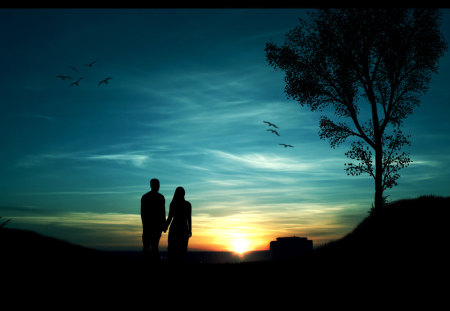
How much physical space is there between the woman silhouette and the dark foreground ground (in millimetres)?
537

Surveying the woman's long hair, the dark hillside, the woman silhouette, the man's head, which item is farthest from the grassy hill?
the man's head

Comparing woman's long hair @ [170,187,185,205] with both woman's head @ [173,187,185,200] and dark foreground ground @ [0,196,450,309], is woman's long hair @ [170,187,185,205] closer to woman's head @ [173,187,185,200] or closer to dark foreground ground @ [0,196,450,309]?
woman's head @ [173,187,185,200]

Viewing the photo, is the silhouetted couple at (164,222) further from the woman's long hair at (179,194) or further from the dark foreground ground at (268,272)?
Answer: the dark foreground ground at (268,272)

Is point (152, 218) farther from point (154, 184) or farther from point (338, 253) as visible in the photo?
point (338, 253)

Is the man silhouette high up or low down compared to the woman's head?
down

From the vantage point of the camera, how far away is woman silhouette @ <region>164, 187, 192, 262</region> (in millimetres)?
15375

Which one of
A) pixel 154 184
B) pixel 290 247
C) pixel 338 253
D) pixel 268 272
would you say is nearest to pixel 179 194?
pixel 154 184

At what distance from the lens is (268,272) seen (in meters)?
14.3

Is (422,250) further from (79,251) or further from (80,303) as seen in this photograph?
(79,251)

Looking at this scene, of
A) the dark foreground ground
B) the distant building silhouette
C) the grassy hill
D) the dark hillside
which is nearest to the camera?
the dark foreground ground

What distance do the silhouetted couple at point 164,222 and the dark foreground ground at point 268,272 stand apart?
592 millimetres

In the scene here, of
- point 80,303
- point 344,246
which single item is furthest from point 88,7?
point 344,246

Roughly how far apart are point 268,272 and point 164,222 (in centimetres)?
473

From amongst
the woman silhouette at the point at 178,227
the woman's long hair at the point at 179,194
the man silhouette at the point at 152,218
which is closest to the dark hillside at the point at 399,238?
the woman silhouette at the point at 178,227
